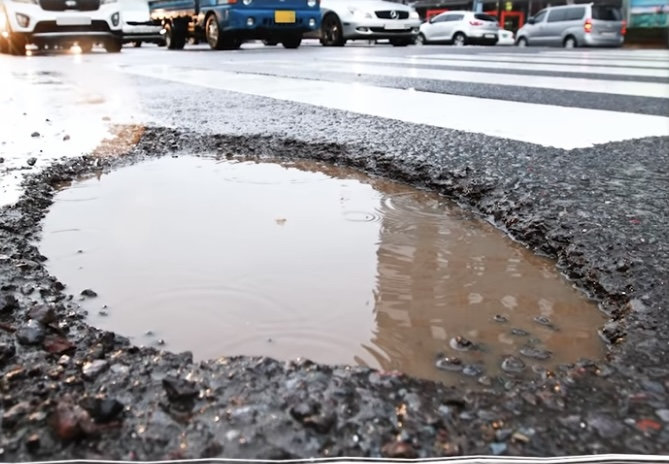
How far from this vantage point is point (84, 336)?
4.01 feet

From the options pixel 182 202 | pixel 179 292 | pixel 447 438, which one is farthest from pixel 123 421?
pixel 182 202

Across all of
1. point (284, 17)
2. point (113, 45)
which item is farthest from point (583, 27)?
point (113, 45)

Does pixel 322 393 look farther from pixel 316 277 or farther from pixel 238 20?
pixel 238 20

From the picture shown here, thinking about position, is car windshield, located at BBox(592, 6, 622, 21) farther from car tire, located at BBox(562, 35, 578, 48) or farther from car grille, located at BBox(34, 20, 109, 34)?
car grille, located at BBox(34, 20, 109, 34)

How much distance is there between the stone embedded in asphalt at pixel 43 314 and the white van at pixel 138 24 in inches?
709

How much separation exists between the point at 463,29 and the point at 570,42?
3492mm

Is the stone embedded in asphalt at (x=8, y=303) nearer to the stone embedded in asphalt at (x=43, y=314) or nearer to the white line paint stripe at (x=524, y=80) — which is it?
the stone embedded in asphalt at (x=43, y=314)

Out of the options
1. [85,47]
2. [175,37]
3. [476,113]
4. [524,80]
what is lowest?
[476,113]

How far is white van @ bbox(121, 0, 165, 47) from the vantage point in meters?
17.9

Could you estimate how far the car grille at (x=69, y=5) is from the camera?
36.9ft

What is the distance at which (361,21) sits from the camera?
14734 mm

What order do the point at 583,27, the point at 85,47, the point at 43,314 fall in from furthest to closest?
1. the point at 583,27
2. the point at 85,47
3. the point at 43,314

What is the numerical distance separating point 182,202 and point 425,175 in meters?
0.95

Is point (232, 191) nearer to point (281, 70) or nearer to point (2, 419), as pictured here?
point (2, 419)
